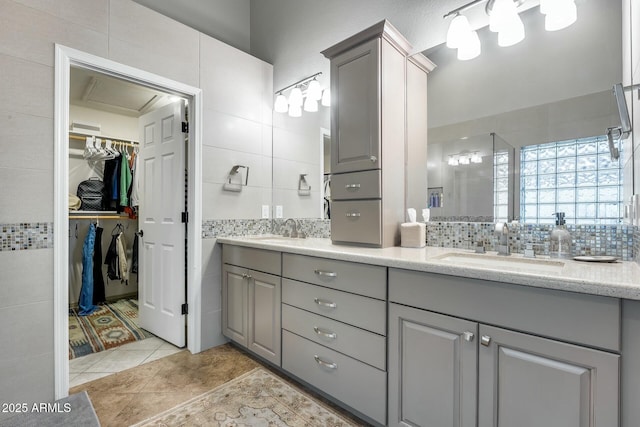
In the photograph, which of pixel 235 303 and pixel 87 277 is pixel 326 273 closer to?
pixel 235 303

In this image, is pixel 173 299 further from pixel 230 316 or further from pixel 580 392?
pixel 580 392

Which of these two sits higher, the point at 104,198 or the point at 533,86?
the point at 533,86

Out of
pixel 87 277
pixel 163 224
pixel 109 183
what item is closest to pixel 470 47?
pixel 163 224

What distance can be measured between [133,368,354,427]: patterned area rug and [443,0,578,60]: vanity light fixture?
2.06 metres

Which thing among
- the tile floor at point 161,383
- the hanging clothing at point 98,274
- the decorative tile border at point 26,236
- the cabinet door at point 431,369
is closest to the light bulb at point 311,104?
the cabinet door at point 431,369

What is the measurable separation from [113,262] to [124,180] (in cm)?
99

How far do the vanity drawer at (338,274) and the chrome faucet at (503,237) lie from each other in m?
0.62

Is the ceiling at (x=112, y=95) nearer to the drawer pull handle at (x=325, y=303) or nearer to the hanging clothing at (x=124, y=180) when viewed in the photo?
the hanging clothing at (x=124, y=180)

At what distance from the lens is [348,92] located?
188 cm

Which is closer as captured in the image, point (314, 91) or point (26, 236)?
point (26, 236)

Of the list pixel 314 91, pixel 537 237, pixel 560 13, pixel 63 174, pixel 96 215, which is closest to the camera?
pixel 560 13

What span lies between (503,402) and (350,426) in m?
0.78

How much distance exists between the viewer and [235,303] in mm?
2275

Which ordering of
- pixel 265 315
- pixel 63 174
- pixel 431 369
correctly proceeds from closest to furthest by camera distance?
pixel 431 369 < pixel 63 174 < pixel 265 315
